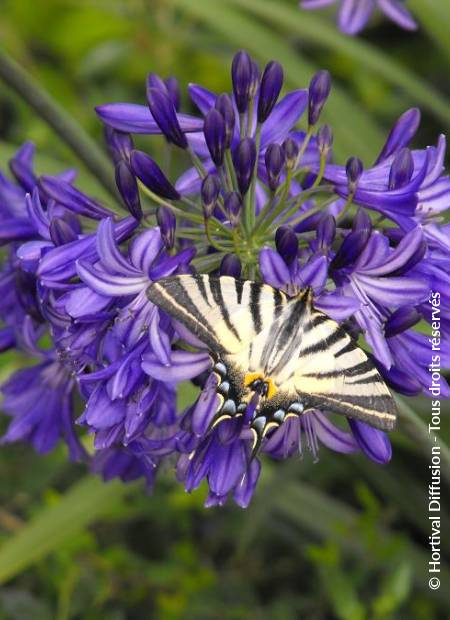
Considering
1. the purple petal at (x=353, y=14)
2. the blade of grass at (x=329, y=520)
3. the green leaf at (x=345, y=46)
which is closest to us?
the purple petal at (x=353, y=14)

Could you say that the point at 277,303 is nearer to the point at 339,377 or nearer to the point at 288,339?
the point at 288,339

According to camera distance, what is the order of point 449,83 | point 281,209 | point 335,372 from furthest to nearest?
1. point 449,83
2. point 281,209
3. point 335,372

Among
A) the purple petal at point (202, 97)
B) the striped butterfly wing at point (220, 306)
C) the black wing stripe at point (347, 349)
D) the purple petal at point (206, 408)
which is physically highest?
the purple petal at point (202, 97)

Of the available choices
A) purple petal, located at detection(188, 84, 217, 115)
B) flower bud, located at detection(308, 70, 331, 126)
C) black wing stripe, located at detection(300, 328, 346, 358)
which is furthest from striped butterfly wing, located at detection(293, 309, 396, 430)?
purple petal, located at detection(188, 84, 217, 115)

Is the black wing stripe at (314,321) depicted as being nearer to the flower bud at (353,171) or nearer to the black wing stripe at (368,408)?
the black wing stripe at (368,408)

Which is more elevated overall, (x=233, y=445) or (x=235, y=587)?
(x=233, y=445)

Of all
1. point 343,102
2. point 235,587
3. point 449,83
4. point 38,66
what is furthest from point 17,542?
point 449,83

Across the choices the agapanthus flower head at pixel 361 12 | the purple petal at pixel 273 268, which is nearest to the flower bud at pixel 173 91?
the purple petal at pixel 273 268

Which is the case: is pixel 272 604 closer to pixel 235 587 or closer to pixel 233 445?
pixel 235 587

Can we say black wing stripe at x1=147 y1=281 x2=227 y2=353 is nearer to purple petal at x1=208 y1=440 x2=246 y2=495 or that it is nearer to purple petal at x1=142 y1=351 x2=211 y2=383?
purple petal at x1=142 y1=351 x2=211 y2=383
